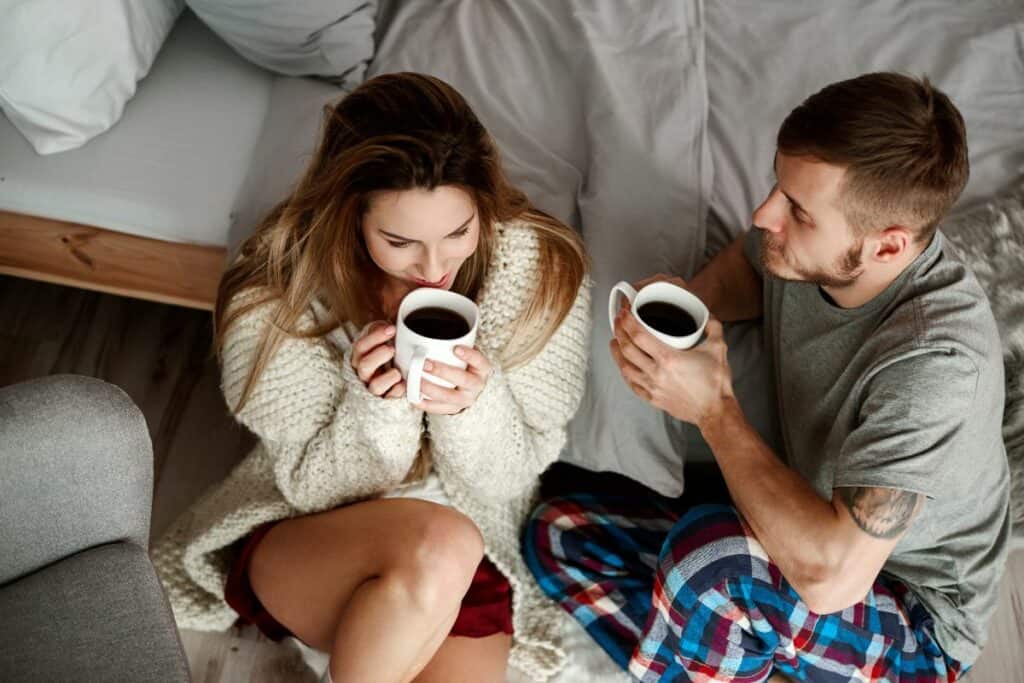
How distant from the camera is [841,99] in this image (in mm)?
1169

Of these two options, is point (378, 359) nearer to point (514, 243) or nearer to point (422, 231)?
point (422, 231)

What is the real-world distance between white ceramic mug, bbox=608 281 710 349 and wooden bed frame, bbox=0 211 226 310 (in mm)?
743

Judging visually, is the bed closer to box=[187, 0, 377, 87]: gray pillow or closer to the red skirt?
box=[187, 0, 377, 87]: gray pillow

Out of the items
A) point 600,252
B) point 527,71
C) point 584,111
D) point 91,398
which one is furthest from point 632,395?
point 91,398

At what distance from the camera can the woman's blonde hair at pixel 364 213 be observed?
1139 millimetres

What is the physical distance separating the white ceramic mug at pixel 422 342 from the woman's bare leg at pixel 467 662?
0.47m

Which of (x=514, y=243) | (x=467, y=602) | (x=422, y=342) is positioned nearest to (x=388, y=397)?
(x=422, y=342)

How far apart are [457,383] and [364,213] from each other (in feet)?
0.82

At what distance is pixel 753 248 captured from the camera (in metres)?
1.45

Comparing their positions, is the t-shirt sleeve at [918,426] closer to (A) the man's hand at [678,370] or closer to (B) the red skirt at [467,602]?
(A) the man's hand at [678,370]

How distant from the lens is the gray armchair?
1.10 metres

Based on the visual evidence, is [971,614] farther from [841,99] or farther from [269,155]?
[269,155]

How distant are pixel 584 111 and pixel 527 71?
0.14 m

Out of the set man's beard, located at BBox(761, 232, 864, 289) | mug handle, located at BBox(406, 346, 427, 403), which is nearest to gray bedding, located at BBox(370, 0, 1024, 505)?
man's beard, located at BBox(761, 232, 864, 289)
